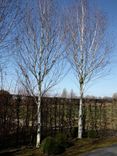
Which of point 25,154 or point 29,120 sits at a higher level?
point 29,120

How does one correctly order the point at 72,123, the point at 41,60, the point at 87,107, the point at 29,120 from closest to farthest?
the point at 41,60
the point at 29,120
the point at 72,123
the point at 87,107

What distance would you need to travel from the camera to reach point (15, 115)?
51.9 ft

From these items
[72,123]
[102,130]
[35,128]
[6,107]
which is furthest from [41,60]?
[102,130]

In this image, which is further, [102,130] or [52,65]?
[102,130]

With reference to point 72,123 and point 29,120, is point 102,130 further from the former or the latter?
point 29,120

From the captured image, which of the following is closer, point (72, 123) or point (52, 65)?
point (52, 65)

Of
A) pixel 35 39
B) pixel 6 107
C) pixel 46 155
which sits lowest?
pixel 46 155

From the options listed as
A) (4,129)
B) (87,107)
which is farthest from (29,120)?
(87,107)

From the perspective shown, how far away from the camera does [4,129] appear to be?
15.2 meters

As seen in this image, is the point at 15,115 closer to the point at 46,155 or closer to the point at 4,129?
the point at 4,129

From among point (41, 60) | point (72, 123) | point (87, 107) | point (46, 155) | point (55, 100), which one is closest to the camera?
point (46, 155)

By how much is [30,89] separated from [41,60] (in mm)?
1519

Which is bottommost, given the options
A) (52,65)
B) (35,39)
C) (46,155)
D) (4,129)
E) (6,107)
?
(46,155)

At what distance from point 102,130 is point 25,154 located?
929 centimetres
